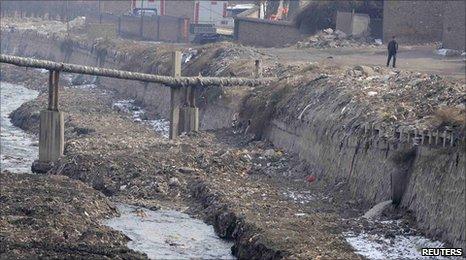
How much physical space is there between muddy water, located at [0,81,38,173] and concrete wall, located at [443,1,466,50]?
16.6 meters

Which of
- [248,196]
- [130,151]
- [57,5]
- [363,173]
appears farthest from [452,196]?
[57,5]

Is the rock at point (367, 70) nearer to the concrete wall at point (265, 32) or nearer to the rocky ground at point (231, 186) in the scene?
the rocky ground at point (231, 186)

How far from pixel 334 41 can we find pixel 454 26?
9.48 metres

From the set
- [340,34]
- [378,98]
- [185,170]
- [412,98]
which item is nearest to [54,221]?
[185,170]

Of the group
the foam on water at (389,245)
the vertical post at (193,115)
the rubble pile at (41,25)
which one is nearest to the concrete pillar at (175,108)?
the vertical post at (193,115)

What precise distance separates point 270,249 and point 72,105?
33.9 meters

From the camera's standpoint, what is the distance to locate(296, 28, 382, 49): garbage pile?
57497mm

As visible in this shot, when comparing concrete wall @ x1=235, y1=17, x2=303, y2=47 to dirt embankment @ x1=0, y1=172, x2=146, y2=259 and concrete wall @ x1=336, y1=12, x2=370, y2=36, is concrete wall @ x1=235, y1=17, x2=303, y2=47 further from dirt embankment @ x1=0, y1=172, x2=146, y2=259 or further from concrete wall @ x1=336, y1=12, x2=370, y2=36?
dirt embankment @ x1=0, y1=172, x2=146, y2=259

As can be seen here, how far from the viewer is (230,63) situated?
49875 mm

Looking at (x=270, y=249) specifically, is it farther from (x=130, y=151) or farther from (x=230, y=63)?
(x=230, y=63)

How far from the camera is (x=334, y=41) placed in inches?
2302

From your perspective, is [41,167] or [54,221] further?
[41,167]

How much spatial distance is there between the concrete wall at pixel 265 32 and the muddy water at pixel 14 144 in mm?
11566

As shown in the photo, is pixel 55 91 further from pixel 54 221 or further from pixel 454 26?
pixel 454 26
